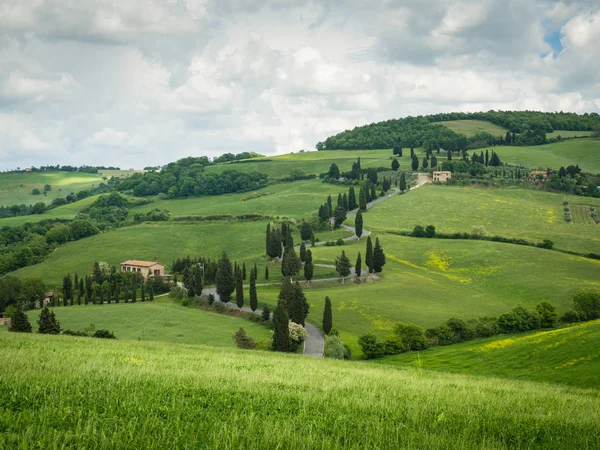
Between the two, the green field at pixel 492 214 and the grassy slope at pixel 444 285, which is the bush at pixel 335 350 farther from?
the green field at pixel 492 214

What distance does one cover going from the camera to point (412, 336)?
227ft

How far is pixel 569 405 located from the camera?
1689 centimetres

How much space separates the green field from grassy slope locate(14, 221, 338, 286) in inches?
1167

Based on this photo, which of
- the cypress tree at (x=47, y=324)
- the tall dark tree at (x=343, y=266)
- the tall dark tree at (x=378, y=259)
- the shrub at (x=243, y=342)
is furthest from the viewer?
the tall dark tree at (x=378, y=259)

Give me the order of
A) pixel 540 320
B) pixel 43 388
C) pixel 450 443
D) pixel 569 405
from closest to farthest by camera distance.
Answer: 1. pixel 450 443
2. pixel 43 388
3. pixel 569 405
4. pixel 540 320

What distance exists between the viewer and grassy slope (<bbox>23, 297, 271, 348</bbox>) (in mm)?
69062

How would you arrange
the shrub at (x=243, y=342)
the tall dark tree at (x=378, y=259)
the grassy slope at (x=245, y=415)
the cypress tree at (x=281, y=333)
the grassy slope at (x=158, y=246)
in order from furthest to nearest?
the grassy slope at (x=158, y=246), the tall dark tree at (x=378, y=259), the shrub at (x=243, y=342), the cypress tree at (x=281, y=333), the grassy slope at (x=245, y=415)

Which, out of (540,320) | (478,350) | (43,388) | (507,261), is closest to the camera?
(43,388)

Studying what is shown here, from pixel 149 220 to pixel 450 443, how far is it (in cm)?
18298

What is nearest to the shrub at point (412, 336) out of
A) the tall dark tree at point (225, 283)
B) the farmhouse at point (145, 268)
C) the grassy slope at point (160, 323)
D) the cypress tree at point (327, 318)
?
the cypress tree at point (327, 318)

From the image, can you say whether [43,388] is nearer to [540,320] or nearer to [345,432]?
[345,432]

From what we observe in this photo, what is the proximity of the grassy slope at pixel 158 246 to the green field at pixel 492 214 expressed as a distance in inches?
1167

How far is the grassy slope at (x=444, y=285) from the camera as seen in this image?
83375 millimetres

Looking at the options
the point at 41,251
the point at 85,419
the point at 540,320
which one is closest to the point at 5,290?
the point at 41,251
